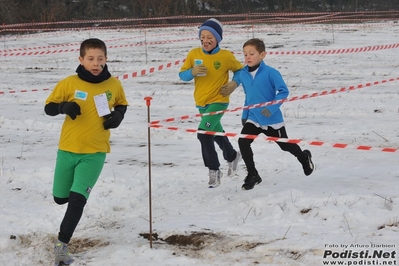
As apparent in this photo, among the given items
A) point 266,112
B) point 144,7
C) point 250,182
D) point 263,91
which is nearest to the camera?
point 266,112

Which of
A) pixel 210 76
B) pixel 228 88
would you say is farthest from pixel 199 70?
pixel 228 88

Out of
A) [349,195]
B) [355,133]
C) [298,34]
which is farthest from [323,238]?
[298,34]

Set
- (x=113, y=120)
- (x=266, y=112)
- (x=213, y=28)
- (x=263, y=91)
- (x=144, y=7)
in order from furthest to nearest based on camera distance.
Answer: (x=144, y=7) → (x=213, y=28) → (x=263, y=91) → (x=266, y=112) → (x=113, y=120)

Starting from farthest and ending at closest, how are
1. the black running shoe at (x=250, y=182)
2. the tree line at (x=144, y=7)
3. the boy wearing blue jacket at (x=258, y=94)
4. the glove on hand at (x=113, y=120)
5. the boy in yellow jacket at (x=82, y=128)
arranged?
the tree line at (x=144, y=7)
the black running shoe at (x=250, y=182)
the boy wearing blue jacket at (x=258, y=94)
the glove on hand at (x=113, y=120)
the boy in yellow jacket at (x=82, y=128)

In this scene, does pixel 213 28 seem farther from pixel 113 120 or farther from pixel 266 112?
pixel 113 120

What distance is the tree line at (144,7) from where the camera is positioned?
40625mm

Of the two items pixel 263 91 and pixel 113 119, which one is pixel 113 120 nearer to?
pixel 113 119

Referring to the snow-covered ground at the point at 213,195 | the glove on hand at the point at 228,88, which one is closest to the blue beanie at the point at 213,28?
the glove on hand at the point at 228,88

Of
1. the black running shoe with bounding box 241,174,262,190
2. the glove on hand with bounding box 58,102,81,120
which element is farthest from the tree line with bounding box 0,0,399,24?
the glove on hand with bounding box 58,102,81,120

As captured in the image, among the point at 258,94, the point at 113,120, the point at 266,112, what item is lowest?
the point at 266,112

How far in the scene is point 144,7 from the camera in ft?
149

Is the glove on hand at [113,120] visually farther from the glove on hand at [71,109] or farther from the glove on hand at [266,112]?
the glove on hand at [266,112]

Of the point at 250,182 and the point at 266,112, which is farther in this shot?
the point at 250,182

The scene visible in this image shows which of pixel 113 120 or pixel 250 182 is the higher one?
pixel 113 120
